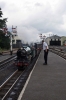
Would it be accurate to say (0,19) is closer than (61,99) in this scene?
No

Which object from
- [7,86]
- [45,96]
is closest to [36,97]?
[45,96]

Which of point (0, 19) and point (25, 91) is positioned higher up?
point (0, 19)

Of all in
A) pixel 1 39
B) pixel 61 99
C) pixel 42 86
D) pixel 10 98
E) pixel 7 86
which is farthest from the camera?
pixel 1 39

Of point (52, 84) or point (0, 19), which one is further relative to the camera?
point (0, 19)

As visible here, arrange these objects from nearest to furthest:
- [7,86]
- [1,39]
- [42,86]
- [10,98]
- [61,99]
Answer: [61,99] → [10,98] → [42,86] → [7,86] → [1,39]

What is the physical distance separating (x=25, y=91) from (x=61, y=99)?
1.71 m

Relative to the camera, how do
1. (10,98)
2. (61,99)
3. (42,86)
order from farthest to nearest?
1. (42,86)
2. (10,98)
3. (61,99)

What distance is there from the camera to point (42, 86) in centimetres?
970

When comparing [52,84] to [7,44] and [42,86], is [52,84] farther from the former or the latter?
[7,44]

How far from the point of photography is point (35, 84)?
10.2 meters

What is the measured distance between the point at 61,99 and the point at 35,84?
288cm

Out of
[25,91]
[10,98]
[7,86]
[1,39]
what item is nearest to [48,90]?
[25,91]

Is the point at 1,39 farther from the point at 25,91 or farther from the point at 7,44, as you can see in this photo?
the point at 25,91

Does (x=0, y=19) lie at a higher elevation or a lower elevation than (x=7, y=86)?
higher
